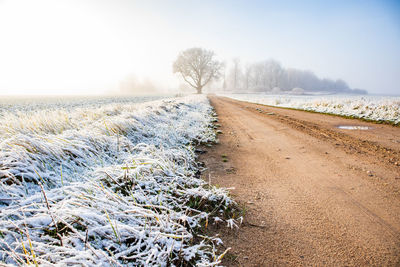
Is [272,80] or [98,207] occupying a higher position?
[272,80]

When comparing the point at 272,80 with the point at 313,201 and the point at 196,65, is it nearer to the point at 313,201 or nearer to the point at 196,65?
the point at 196,65

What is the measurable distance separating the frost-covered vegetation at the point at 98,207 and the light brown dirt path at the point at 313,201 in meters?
0.34

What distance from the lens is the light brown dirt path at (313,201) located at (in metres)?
1.49

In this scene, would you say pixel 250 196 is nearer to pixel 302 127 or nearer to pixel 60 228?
pixel 60 228

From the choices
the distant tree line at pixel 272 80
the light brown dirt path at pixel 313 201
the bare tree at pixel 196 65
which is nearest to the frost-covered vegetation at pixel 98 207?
the light brown dirt path at pixel 313 201

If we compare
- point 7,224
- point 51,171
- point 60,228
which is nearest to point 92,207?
point 60,228

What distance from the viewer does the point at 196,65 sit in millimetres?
47031

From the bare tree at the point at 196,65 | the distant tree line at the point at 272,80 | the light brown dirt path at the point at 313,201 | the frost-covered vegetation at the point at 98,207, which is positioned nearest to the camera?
the frost-covered vegetation at the point at 98,207

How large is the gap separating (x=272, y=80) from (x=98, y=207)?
8652cm

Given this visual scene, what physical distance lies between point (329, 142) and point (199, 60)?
4669 centimetres

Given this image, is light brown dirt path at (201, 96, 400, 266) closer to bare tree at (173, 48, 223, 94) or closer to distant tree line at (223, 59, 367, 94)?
bare tree at (173, 48, 223, 94)

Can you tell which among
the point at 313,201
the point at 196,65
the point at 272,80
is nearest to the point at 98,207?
the point at 313,201

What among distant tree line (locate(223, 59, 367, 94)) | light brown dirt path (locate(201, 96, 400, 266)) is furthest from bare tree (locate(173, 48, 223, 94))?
light brown dirt path (locate(201, 96, 400, 266))

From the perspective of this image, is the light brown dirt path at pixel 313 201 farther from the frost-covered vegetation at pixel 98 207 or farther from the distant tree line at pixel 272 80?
the distant tree line at pixel 272 80
